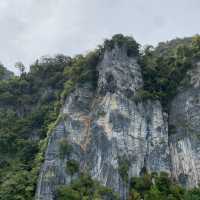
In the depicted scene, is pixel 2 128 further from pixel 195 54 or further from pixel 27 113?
pixel 195 54

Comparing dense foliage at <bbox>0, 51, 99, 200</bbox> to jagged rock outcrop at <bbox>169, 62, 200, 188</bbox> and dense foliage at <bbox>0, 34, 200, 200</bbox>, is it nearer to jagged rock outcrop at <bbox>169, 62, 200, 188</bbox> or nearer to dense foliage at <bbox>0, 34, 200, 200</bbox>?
dense foliage at <bbox>0, 34, 200, 200</bbox>

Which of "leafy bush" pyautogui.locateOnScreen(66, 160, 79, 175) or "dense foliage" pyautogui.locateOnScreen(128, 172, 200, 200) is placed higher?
"leafy bush" pyautogui.locateOnScreen(66, 160, 79, 175)

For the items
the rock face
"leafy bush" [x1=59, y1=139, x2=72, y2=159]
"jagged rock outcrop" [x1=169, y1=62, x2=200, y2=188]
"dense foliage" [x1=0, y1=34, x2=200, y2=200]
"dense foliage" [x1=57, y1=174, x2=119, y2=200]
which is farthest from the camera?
"leafy bush" [x1=59, y1=139, x2=72, y2=159]

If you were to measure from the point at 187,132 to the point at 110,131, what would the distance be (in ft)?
19.4

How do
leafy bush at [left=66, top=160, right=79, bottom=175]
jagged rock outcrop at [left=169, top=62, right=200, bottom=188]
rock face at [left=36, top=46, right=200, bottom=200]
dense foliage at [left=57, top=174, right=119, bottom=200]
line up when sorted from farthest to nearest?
1. jagged rock outcrop at [left=169, top=62, right=200, bottom=188]
2. rock face at [left=36, top=46, right=200, bottom=200]
3. leafy bush at [left=66, top=160, right=79, bottom=175]
4. dense foliage at [left=57, top=174, right=119, bottom=200]

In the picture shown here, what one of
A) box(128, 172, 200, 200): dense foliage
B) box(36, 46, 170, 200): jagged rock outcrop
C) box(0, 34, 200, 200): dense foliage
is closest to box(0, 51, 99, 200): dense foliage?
box(0, 34, 200, 200): dense foliage

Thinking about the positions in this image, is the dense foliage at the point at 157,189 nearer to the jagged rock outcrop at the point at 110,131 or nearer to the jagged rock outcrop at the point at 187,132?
the jagged rock outcrop at the point at 110,131

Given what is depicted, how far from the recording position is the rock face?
1110 inches

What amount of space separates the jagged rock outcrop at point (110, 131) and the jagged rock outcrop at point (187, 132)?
71cm

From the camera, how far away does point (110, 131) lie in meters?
30.2

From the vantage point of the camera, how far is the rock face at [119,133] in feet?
92.5

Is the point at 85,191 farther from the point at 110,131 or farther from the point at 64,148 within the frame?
the point at 110,131

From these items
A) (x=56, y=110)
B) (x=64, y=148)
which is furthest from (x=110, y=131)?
(x=56, y=110)

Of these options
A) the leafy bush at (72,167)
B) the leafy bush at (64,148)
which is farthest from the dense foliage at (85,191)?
the leafy bush at (64,148)
